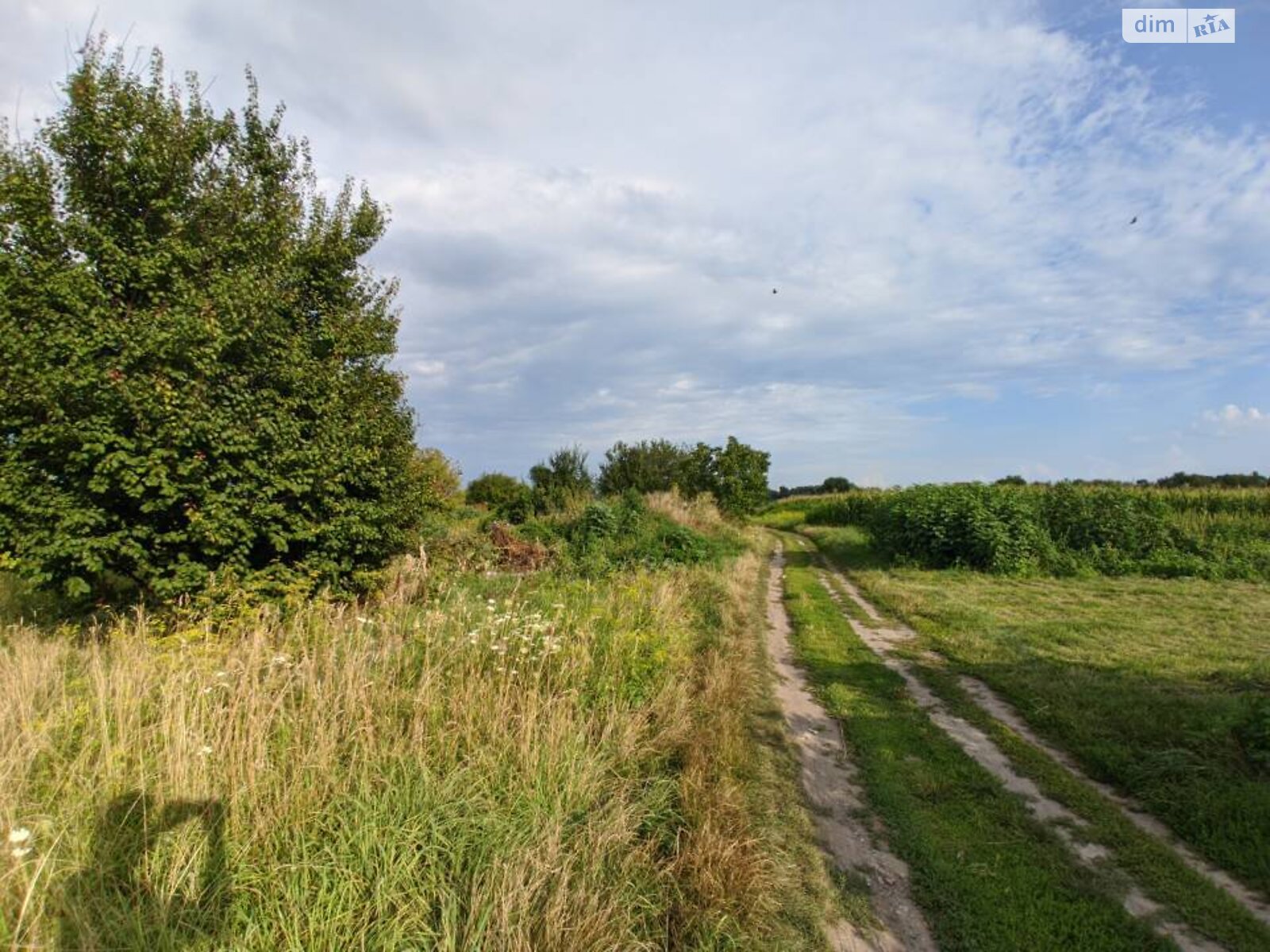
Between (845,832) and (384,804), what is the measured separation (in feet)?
10.2

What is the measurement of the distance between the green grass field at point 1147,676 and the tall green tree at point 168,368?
8.76 m

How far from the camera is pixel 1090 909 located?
346 cm

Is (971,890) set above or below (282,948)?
below

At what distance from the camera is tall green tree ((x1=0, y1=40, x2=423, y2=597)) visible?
665cm

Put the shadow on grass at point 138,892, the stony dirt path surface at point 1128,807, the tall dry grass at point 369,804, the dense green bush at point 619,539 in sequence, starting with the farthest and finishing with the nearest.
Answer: the dense green bush at point 619,539
the stony dirt path surface at point 1128,807
the tall dry grass at point 369,804
the shadow on grass at point 138,892

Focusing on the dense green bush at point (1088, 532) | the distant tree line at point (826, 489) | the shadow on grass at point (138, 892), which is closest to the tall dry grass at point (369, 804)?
the shadow on grass at point (138, 892)

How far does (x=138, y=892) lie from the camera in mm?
2641

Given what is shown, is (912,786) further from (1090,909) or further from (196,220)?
(196,220)

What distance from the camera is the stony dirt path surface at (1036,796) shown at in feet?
11.0

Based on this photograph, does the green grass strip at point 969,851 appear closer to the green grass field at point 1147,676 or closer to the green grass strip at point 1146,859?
the green grass strip at point 1146,859

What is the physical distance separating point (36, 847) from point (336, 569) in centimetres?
644

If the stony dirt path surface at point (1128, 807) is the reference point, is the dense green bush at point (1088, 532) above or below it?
above

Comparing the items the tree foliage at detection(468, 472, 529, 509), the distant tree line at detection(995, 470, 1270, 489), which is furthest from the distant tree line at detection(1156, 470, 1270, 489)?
the tree foliage at detection(468, 472, 529, 509)

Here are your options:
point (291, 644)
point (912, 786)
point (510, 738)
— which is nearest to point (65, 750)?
point (291, 644)
